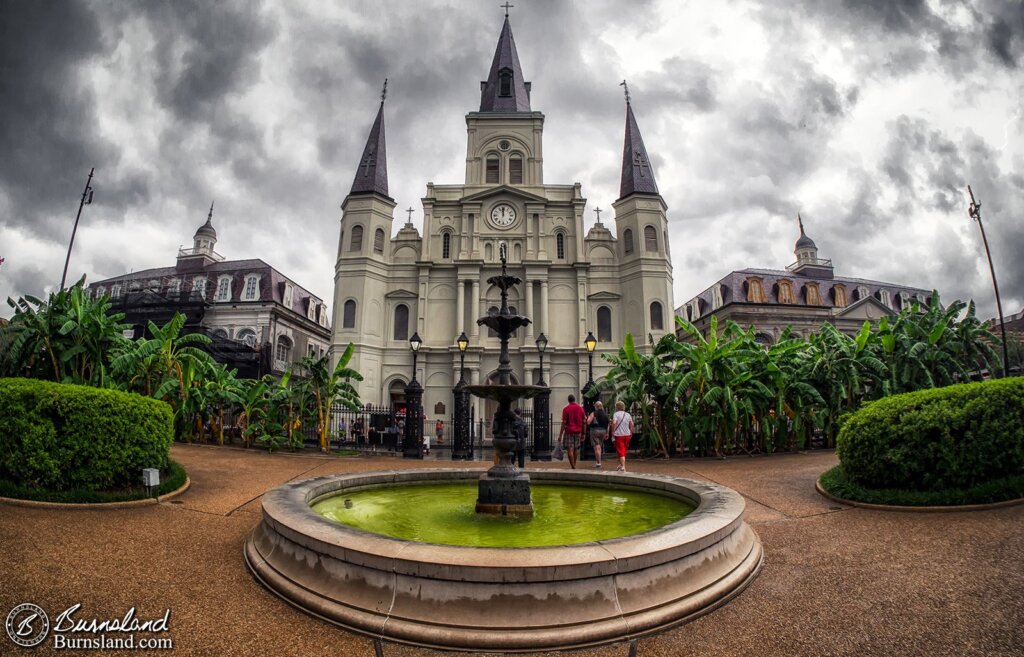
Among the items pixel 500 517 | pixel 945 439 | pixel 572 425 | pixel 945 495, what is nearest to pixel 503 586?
pixel 500 517

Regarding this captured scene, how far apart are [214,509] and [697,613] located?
6.62 m

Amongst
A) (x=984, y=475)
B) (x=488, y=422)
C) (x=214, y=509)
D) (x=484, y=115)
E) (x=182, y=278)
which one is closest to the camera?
(x=984, y=475)

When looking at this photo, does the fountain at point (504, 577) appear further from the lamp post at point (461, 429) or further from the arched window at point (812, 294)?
the arched window at point (812, 294)

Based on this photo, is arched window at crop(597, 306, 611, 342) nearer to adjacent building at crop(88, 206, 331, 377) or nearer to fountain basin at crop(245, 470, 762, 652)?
adjacent building at crop(88, 206, 331, 377)

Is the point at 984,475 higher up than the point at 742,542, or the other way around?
the point at 984,475

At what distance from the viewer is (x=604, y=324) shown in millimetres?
31875

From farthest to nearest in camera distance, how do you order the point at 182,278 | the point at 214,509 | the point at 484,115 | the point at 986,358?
1. the point at 182,278
2. the point at 484,115
3. the point at 986,358
4. the point at 214,509

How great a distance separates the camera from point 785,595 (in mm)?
4137

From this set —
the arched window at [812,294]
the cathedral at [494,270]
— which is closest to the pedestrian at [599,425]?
the cathedral at [494,270]

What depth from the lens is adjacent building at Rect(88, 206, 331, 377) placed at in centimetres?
3431

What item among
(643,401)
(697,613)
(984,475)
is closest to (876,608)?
(697,613)

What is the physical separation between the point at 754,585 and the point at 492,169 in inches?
1303

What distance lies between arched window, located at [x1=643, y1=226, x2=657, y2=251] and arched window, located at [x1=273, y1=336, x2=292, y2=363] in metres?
27.1

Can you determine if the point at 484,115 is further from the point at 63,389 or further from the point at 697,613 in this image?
the point at 697,613
